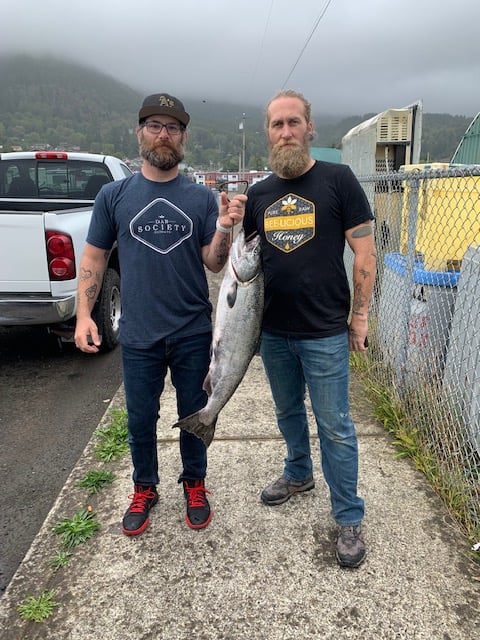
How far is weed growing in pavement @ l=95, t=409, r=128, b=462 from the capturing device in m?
3.33

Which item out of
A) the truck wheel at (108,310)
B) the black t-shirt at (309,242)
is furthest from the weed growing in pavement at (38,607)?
the truck wheel at (108,310)

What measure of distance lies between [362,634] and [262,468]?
127cm

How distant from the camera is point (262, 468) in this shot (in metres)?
3.20

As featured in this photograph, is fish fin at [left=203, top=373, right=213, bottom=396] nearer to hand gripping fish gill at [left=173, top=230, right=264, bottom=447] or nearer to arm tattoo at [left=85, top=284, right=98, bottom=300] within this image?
hand gripping fish gill at [left=173, top=230, right=264, bottom=447]

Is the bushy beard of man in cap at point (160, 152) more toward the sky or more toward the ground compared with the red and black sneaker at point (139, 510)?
more toward the sky

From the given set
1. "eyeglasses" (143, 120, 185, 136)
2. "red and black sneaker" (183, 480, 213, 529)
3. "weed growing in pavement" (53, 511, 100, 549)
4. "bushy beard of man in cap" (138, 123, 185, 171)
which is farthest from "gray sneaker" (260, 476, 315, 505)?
"eyeglasses" (143, 120, 185, 136)

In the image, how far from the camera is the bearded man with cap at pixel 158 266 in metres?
2.43

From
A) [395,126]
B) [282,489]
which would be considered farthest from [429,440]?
[395,126]

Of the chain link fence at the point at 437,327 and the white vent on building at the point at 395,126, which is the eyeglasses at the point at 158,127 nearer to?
the chain link fence at the point at 437,327

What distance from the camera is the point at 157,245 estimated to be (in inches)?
96.0

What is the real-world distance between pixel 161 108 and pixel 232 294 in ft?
3.23

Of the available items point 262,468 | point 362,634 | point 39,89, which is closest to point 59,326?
point 262,468

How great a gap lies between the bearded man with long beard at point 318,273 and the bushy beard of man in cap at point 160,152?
1.39 feet

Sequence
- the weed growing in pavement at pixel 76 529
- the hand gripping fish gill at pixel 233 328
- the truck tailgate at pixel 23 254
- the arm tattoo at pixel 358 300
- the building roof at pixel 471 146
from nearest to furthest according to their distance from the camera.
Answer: the hand gripping fish gill at pixel 233 328
the arm tattoo at pixel 358 300
the weed growing in pavement at pixel 76 529
the truck tailgate at pixel 23 254
the building roof at pixel 471 146
